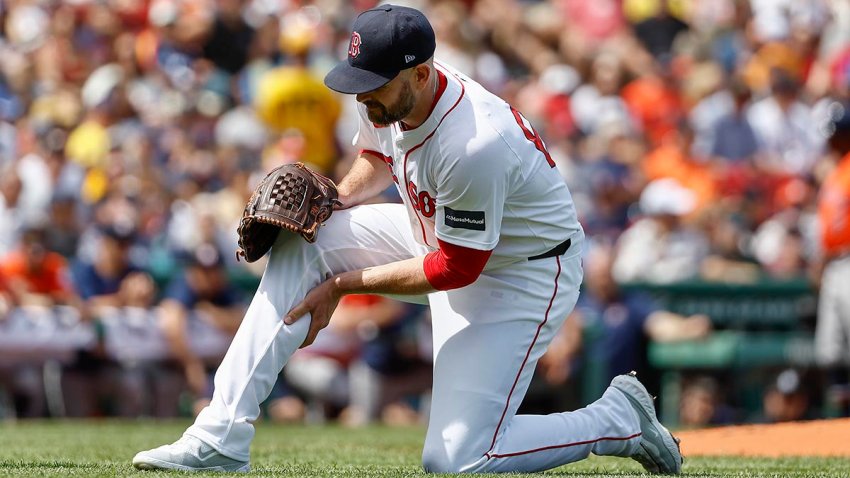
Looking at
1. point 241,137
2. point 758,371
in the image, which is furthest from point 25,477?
point 241,137

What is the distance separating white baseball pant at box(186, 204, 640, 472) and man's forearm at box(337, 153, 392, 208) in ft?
0.38

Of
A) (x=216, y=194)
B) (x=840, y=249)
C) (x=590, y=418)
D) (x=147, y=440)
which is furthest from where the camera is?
(x=216, y=194)

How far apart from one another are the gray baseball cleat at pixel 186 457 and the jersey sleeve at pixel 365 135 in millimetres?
1258

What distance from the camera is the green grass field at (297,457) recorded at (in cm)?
491

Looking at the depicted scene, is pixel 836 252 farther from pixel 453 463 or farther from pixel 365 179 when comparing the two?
pixel 453 463

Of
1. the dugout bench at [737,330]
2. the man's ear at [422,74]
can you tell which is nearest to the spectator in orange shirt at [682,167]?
the dugout bench at [737,330]

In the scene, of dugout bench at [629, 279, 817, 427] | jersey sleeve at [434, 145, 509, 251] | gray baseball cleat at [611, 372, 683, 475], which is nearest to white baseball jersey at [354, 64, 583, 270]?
jersey sleeve at [434, 145, 509, 251]

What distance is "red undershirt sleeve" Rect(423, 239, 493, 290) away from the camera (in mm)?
4414

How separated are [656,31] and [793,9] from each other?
4.43 feet

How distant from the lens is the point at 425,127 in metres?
4.47

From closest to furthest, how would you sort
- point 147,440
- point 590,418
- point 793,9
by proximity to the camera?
point 590,418 < point 147,440 < point 793,9

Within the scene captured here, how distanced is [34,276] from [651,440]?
598 centimetres

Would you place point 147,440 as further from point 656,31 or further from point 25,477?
point 656,31

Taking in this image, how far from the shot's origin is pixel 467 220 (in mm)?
4391
